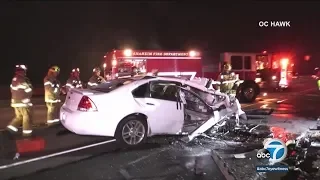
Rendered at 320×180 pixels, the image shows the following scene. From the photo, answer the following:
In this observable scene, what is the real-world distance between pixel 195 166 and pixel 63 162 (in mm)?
2096

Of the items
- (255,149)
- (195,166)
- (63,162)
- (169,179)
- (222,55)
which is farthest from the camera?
(222,55)

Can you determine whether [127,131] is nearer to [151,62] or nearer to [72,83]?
[72,83]

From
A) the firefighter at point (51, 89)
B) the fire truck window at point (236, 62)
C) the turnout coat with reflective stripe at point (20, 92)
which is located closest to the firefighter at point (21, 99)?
the turnout coat with reflective stripe at point (20, 92)

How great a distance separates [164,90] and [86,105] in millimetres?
1579

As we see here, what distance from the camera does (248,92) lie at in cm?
1567

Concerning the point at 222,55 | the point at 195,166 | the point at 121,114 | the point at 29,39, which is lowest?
the point at 195,166

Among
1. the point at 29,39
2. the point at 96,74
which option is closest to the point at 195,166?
the point at 96,74

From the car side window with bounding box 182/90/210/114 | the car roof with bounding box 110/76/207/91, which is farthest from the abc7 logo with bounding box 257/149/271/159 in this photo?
the car roof with bounding box 110/76/207/91

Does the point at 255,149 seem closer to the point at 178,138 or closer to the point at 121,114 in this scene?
the point at 178,138

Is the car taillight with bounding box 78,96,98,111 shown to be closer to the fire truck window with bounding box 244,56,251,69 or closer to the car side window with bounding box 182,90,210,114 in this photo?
the car side window with bounding box 182,90,210,114

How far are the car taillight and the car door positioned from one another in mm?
871

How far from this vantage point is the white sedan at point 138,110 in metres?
6.80

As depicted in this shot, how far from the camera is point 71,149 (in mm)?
7012

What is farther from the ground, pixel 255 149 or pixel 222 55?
pixel 222 55
